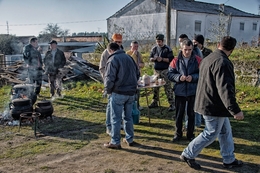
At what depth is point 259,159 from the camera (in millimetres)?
4039

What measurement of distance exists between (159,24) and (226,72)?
23462 mm

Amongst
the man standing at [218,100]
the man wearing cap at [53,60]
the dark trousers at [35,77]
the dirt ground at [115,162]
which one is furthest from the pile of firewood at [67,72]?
the man standing at [218,100]

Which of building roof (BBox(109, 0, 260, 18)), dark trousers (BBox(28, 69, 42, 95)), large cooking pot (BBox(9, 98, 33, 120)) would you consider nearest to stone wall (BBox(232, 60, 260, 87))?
large cooking pot (BBox(9, 98, 33, 120))

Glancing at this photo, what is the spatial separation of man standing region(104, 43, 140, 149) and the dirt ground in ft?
1.19

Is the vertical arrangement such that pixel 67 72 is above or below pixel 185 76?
below

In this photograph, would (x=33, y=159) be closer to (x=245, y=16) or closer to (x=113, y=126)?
(x=113, y=126)

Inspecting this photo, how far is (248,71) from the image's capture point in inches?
319

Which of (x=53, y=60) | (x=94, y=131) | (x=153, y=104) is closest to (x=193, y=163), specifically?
(x=94, y=131)

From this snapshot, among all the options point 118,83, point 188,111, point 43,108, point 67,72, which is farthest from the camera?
point 67,72

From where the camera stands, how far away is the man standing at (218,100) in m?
3.14

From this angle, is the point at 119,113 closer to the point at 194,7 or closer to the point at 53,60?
the point at 53,60

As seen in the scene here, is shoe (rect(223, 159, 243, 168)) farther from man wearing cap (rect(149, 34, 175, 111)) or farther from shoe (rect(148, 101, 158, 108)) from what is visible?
shoe (rect(148, 101, 158, 108))

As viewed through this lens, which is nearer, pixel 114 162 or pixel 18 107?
pixel 114 162

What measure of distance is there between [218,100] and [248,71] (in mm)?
5422
